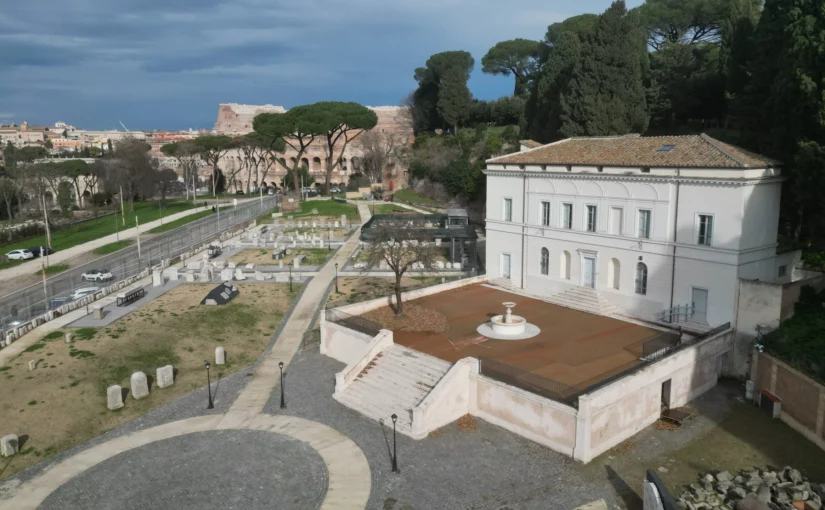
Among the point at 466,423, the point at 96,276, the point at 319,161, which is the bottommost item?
the point at 466,423

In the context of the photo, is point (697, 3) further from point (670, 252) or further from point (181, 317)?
point (181, 317)

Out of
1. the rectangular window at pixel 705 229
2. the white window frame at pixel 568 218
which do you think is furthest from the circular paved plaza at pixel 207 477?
the rectangular window at pixel 705 229

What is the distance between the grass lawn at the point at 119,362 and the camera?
2020 centimetres

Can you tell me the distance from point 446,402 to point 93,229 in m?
58.3

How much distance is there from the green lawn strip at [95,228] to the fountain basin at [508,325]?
137ft

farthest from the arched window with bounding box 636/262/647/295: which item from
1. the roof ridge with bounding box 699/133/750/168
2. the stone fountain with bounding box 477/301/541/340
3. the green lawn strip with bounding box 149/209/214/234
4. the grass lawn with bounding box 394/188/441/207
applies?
the green lawn strip with bounding box 149/209/214/234

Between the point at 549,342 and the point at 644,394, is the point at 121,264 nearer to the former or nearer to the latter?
the point at 549,342

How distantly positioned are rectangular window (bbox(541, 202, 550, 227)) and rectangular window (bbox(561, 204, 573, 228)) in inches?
38.8

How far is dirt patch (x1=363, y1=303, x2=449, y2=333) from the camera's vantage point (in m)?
26.2

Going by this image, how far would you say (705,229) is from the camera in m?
24.5

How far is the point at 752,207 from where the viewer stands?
23.7 metres

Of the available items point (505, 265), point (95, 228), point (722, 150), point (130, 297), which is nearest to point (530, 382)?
point (722, 150)

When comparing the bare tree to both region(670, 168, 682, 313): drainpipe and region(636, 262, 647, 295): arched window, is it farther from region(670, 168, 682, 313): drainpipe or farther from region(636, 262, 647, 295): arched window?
region(670, 168, 682, 313): drainpipe

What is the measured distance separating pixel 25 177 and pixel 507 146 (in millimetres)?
59212
